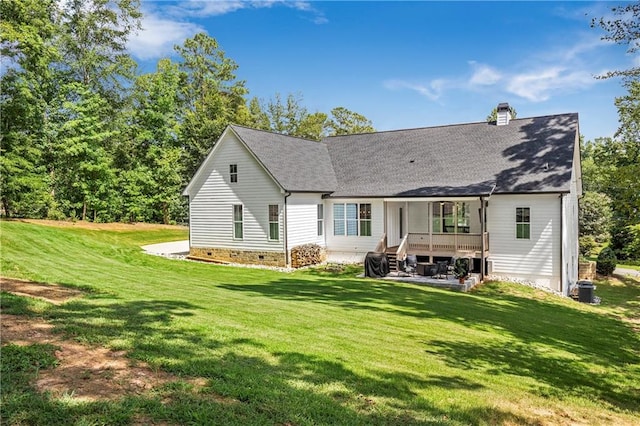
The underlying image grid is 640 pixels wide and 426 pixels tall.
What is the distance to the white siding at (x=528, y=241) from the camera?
1748 centimetres

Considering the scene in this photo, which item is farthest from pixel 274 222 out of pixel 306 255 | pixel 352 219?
pixel 352 219

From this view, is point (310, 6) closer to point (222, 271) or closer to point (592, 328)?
point (222, 271)

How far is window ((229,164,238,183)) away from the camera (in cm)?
2121

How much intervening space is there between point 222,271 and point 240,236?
13.6 ft

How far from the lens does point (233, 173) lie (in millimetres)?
21312

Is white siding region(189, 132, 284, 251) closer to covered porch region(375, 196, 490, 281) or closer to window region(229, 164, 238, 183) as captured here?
window region(229, 164, 238, 183)

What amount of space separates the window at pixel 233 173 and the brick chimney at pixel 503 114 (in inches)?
566

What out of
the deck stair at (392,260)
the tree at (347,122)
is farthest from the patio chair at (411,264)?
the tree at (347,122)

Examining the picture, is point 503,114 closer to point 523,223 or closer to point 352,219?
point 523,223

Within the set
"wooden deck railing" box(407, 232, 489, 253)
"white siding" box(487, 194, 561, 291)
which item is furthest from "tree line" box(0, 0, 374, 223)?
"white siding" box(487, 194, 561, 291)

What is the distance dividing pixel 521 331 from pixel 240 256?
1456 centimetres

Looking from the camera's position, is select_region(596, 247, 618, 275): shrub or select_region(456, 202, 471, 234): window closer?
select_region(456, 202, 471, 234): window

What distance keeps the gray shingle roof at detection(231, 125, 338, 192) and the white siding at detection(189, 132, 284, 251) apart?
47 cm

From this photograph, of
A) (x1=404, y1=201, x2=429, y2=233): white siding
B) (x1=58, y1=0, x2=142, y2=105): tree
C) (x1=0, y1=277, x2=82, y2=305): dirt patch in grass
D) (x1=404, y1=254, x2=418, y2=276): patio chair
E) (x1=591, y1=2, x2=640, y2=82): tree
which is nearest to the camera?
(x1=0, y1=277, x2=82, y2=305): dirt patch in grass
